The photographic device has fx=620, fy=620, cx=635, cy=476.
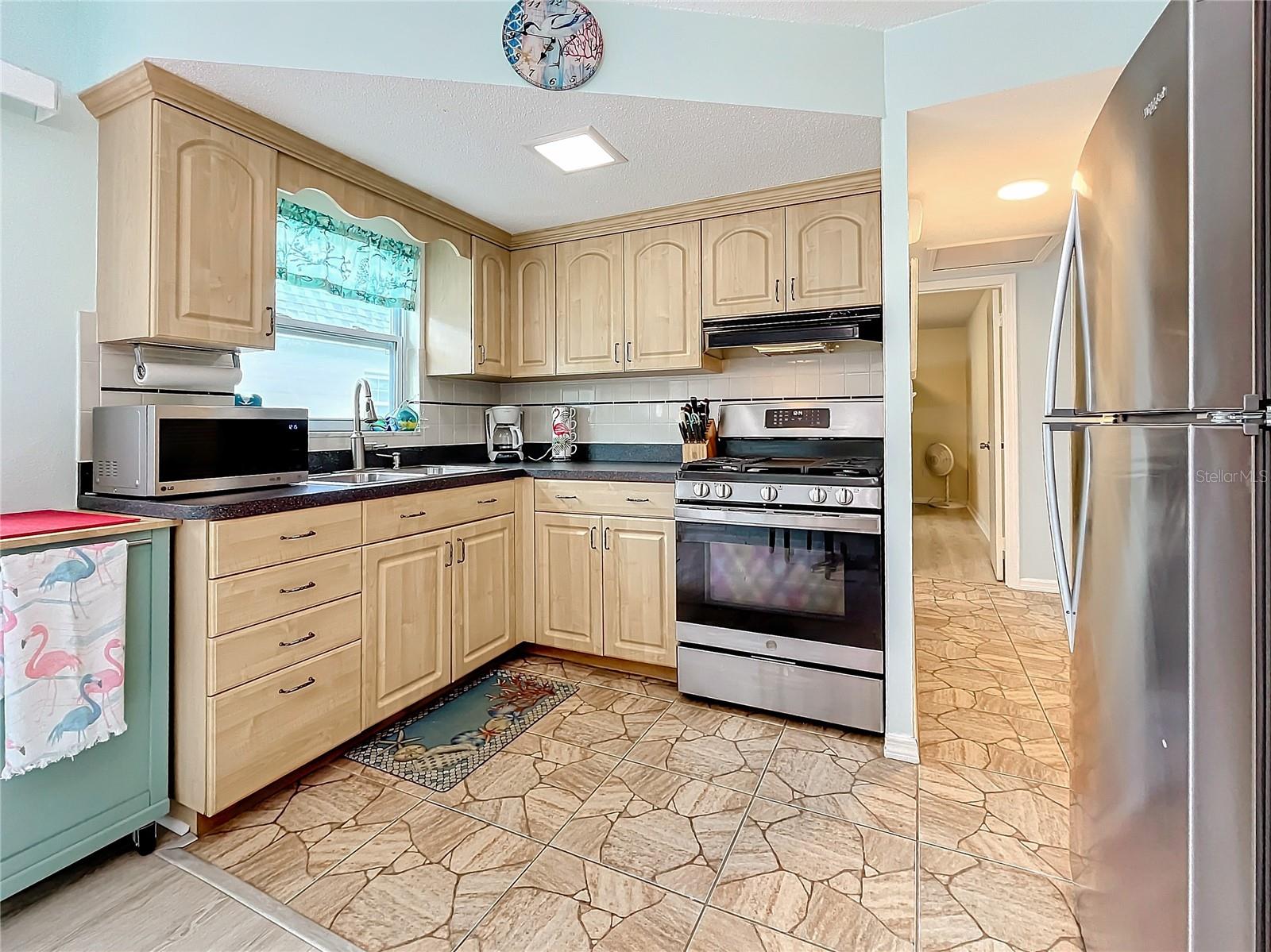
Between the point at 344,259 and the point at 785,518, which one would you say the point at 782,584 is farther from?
the point at 344,259

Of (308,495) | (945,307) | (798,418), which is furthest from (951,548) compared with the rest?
(308,495)

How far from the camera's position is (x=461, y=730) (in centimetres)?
232

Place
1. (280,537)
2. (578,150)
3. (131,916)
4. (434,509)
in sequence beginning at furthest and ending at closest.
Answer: (434,509), (578,150), (280,537), (131,916)

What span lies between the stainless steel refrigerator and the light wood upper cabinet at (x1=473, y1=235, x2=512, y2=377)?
2614 mm

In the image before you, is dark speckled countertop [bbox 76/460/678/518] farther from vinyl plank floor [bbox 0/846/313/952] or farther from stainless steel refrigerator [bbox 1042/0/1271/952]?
stainless steel refrigerator [bbox 1042/0/1271/952]

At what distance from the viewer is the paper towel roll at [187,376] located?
80.5 inches

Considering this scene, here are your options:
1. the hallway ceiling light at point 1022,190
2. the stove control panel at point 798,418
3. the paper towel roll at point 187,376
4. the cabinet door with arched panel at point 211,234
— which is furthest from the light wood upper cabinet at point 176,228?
the hallway ceiling light at point 1022,190

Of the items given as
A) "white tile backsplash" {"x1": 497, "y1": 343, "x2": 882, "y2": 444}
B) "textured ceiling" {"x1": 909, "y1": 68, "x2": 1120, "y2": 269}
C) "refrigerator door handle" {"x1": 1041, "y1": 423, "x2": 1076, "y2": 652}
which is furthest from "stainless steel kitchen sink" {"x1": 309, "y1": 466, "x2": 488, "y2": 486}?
"textured ceiling" {"x1": 909, "y1": 68, "x2": 1120, "y2": 269}

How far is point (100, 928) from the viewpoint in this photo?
1400 millimetres

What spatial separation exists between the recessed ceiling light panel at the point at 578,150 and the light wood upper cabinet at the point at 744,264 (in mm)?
638

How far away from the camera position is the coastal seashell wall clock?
1.93 metres

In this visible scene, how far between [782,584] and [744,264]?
146cm


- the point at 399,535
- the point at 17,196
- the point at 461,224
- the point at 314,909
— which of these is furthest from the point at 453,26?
the point at 314,909

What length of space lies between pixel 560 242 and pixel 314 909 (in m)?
2.92
